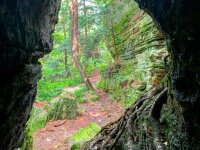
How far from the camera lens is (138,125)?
5.03 metres

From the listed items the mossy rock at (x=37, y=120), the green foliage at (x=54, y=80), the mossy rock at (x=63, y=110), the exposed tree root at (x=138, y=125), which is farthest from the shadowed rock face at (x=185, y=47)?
the green foliage at (x=54, y=80)

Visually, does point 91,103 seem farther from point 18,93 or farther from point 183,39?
point 183,39

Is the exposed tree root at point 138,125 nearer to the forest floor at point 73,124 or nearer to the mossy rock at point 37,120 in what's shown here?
the forest floor at point 73,124

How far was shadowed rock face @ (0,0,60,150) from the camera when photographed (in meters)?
3.35

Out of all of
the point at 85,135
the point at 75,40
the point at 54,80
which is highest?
the point at 75,40

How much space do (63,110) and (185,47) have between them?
9.59 m

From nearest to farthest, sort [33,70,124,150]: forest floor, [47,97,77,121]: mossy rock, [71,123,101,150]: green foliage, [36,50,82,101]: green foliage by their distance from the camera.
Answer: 1. [71,123,101,150]: green foliage
2. [33,70,124,150]: forest floor
3. [47,97,77,121]: mossy rock
4. [36,50,82,101]: green foliage

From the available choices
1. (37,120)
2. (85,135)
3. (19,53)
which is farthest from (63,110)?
(19,53)

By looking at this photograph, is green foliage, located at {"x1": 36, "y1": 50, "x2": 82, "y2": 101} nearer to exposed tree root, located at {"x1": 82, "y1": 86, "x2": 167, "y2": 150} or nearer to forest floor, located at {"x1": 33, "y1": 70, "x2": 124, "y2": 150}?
forest floor, located at {"x1": 33, "y1": 70, "x2": 124, "y2": 150}

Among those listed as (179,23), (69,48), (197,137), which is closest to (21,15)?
(179,23)

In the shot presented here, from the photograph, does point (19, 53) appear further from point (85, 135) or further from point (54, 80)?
point (54, 80)

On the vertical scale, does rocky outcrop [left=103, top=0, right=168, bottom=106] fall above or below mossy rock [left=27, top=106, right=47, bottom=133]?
above

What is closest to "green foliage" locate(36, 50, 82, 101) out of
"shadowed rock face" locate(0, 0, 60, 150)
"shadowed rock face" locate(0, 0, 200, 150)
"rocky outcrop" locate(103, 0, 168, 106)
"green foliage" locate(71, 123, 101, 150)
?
"rocky outcrop" locate(103, 0, 168, 106)

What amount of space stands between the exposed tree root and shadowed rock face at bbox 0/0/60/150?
1.81m
